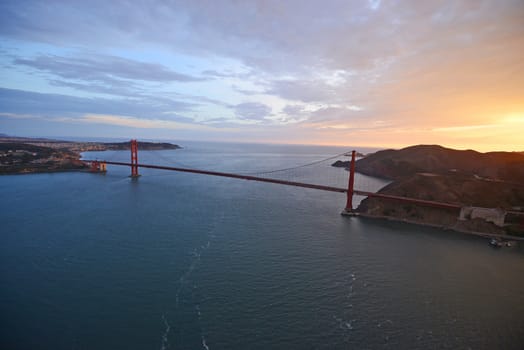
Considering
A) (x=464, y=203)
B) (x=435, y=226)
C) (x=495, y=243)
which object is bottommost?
(x=495, y=243)

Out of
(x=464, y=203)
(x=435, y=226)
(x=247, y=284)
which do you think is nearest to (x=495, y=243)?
(x=435, y=226)

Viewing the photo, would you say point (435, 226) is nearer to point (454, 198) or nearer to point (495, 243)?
point (495, 243)

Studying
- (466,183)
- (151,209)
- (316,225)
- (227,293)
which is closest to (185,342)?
(227,293)

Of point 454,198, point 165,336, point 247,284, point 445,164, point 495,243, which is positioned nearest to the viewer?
point 165,336

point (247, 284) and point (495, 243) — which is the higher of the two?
point (495, 243)

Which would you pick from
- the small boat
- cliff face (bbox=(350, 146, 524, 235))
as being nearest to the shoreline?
cliff face (bbox=(350, 146, 524, 235))

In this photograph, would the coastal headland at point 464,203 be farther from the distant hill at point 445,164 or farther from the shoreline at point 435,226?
the distant hill at point 445,164

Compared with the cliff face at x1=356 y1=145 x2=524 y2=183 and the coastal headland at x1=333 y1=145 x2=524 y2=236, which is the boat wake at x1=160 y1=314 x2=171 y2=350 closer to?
the coastal headland at x1=333 y1=145 x2=524 y2=236

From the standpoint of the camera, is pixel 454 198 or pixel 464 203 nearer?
pixel 464 203

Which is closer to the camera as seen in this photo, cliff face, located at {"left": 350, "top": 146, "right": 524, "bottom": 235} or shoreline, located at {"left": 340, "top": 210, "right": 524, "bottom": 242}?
shoreline, located at {"left": 340, "top": 210, "right": 524, "bottom": 242}
